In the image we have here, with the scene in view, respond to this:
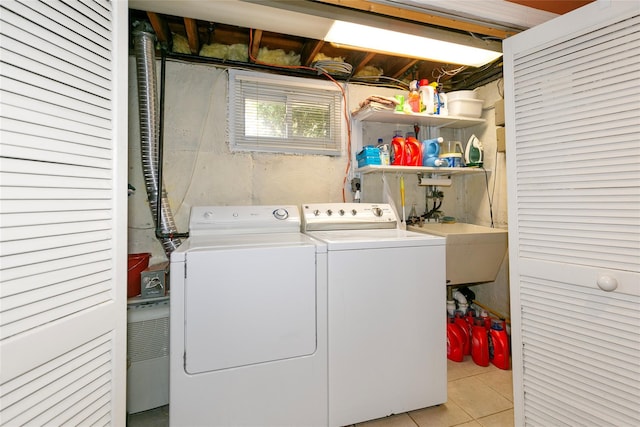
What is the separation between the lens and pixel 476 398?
1.76 m

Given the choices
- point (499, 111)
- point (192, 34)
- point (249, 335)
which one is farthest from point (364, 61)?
point (249, 335)

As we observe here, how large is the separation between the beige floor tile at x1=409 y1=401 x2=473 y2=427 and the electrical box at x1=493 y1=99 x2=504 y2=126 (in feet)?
7.27

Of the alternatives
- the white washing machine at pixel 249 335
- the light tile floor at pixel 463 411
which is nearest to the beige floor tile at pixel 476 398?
the light tile floor at pixel 463 411

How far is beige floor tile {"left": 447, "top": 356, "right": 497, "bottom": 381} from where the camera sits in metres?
2.02

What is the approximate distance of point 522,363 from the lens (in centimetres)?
131

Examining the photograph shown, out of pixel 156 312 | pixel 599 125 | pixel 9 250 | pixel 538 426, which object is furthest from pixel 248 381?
pixel 599 125

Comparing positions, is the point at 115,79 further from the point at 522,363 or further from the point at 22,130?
the point at 522,363

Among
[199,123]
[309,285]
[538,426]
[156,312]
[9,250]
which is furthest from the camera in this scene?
[199,123]

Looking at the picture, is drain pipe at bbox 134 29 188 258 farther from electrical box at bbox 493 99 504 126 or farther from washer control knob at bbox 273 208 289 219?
electrical box at bbox 493 99 504 126

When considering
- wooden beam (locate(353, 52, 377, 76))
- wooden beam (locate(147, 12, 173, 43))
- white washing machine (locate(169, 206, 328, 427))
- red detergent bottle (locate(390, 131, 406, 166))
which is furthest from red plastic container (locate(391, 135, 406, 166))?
wooden beam (locate(147, 12, 173, 43))

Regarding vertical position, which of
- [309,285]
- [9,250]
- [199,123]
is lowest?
[309,285]

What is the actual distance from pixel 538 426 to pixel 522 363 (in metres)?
0.27

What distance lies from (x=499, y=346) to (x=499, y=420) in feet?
2.24

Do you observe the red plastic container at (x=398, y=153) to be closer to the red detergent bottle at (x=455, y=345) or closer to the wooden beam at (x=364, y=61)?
the wooden beam at (x=364, y=61)
